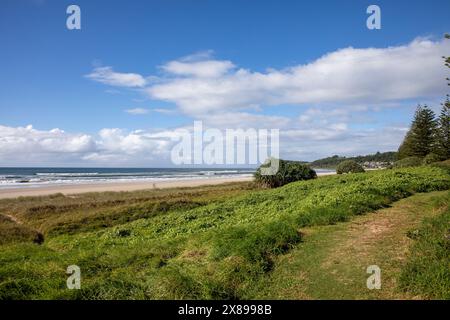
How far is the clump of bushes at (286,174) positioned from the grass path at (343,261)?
25.5 m

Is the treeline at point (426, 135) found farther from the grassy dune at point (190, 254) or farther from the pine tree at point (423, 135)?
the grassy dune at point (190, 254)

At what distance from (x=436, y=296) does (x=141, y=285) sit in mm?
5144

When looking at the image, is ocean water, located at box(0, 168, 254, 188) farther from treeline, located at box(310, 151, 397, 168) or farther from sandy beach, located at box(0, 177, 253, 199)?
treeline, located at box(310, 151, 397, 168)

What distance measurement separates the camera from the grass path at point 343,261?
664 centimetres

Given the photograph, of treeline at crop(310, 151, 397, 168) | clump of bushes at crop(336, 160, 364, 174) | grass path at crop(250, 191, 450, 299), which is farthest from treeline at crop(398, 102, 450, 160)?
treeline at crop(310, 151, 397, 168)

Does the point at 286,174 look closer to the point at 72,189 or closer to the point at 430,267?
the point at 430,267

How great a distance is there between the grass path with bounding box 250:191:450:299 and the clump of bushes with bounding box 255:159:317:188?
83.5ft

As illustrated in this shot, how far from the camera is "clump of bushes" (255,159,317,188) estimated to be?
37156 millimetres

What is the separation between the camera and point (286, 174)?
37188mm

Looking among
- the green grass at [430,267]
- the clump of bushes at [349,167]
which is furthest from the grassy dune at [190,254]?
the clump of bushes at [349,167]
